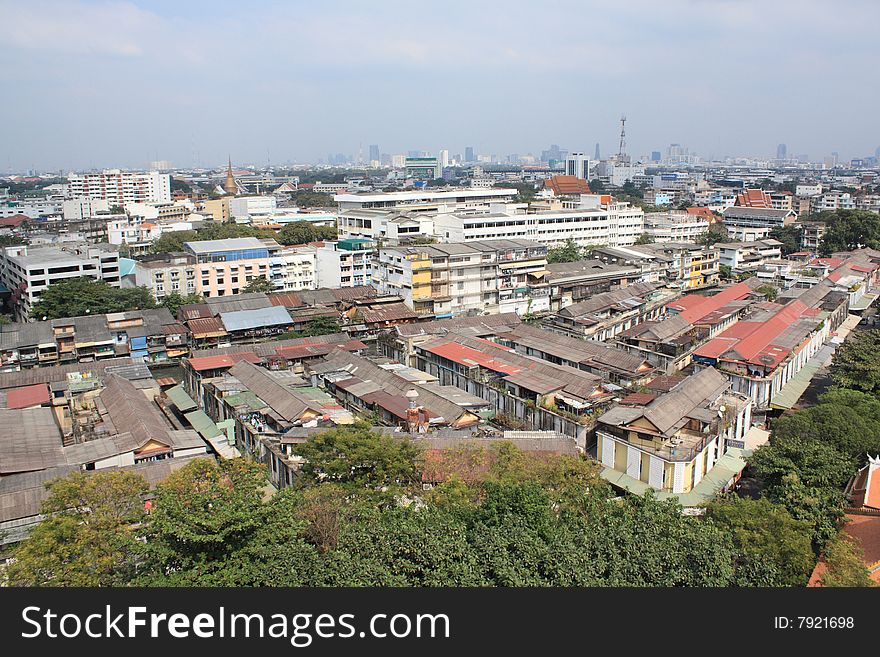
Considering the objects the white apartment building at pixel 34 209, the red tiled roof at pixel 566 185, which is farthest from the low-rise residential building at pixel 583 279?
the white apartment building at pixel 34 209

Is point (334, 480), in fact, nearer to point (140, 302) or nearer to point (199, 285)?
point (140, 302)

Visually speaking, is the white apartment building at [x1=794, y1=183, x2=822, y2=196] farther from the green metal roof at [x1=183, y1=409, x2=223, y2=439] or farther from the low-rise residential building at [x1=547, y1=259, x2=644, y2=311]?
the green metal roof at [x1=183, y1=409, x2=223, y2=439]

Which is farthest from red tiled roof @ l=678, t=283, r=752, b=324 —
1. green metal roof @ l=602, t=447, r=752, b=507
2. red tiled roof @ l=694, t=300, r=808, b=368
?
green metal roof @ l=602, t=447, r=752, b=507

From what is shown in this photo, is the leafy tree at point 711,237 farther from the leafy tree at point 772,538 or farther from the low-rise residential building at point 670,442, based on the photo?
the leafy tree at point 772,538

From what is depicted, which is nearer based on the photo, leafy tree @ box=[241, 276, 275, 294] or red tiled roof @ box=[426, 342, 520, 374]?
red tiled roof @ box=[426, 342, 520, 374]

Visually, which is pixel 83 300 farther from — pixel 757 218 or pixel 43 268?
pixel 757 218
